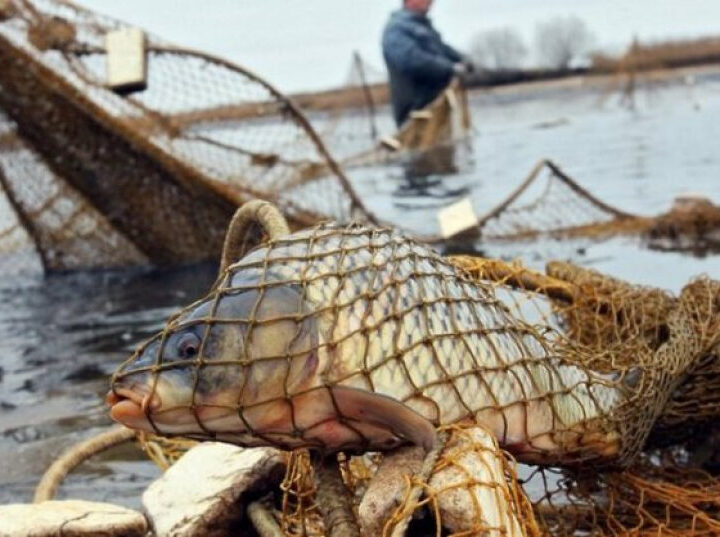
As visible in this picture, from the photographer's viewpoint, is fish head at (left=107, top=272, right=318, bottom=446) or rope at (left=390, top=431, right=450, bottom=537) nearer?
rope at (left=390, top=431, right=450, bottom=537)

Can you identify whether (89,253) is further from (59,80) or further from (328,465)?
(328,465)

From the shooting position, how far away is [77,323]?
846 cm

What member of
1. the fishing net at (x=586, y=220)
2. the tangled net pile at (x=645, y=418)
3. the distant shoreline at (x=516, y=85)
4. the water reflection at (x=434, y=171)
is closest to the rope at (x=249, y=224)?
the tangled net pile at (x=645, y=418)

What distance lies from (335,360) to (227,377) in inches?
10.1

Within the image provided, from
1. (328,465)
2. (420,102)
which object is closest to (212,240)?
(328,465)

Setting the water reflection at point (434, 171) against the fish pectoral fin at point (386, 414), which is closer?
the fish pectoral fin at point (386, 414)

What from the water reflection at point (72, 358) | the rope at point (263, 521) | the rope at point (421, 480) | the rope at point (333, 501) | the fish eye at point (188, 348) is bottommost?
the water reflection at point (72, 358)

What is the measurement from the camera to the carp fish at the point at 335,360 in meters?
2.69

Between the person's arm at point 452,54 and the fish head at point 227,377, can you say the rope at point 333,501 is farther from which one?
the person's arm at point 452,54

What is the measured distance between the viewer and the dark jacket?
18.8m

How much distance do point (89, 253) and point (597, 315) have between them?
21.5 feet

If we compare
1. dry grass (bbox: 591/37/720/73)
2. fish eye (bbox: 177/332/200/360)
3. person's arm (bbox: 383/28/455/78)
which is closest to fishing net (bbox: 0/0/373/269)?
fish eye (bbox: 177/332/200/360)

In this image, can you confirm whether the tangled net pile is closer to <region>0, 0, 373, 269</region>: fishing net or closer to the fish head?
the fish head

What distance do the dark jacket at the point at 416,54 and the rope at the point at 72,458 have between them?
14588 millimetres
